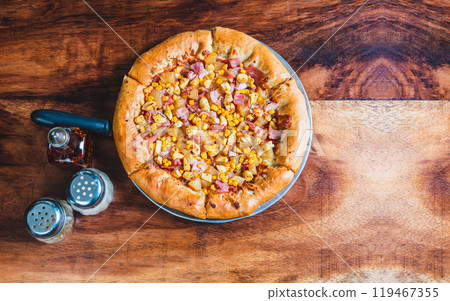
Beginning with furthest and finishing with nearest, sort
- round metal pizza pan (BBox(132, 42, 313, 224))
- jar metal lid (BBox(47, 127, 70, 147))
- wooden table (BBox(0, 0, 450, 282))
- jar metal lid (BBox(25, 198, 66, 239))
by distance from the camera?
wooden table (BBox(0, 0, 450, 282)) < round metal pizza pan (BBox(132, 42, 313, 224)) < jar metal lid (BBox(25, 198, 66, 239)) < jar metal lid (BBox(47, 127, 70, 147))

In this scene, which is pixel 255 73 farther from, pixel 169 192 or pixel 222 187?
pixel 169 192

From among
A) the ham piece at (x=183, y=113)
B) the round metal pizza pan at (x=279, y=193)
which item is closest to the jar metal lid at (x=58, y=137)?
the round metal pizza pan at (x=279, y=193)

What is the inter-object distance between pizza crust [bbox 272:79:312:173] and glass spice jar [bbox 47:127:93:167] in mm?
1448

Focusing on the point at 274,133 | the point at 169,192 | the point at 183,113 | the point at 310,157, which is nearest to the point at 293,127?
the point at 274,133

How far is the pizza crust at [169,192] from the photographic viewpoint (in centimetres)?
255

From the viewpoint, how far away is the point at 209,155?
2.69 m

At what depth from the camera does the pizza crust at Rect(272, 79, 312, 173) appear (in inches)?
103

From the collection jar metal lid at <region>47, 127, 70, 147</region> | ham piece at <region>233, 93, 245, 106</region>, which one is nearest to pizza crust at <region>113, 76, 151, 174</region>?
jar metal lid at <region>47, 127, 70, 147</region>

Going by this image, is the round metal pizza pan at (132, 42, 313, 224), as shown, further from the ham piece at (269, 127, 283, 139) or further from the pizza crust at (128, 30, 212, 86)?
the pizza crust at (128, 30, 212, 86)

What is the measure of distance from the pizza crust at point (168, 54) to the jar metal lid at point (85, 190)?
2.68ft

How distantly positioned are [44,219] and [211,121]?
4.60 feet

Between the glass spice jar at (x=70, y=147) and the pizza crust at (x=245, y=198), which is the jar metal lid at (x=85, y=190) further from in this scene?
the pizza crust at (x=245, y=198)
